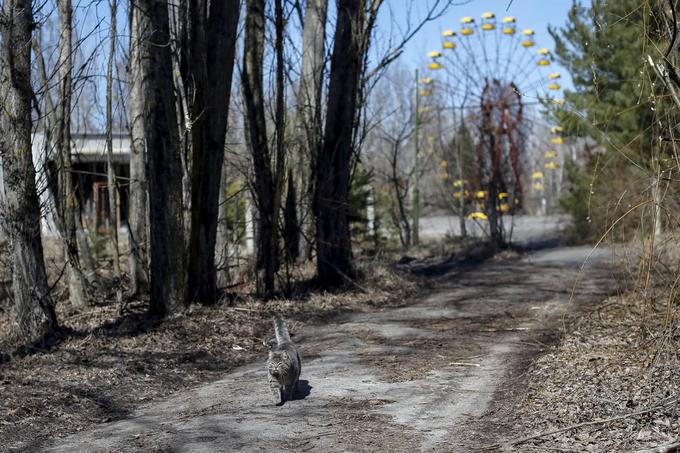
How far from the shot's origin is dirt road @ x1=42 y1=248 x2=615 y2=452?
6672 mm

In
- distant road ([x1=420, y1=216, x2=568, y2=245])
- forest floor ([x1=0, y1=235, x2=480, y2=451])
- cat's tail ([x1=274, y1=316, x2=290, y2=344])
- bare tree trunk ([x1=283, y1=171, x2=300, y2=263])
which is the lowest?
forest floor ([x1=0, y1=235, x2=480, y2=451])

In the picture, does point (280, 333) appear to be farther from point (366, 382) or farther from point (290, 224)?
point (290, 224)

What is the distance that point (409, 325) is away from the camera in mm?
12117

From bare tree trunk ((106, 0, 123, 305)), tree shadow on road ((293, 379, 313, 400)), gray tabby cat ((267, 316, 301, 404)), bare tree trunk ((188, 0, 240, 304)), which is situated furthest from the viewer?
bare tree trunk ((106, 0, 123, 305))

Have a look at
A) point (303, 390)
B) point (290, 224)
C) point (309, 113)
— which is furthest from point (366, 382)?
point (309, 113)

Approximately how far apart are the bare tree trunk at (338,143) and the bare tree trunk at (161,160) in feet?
13.1

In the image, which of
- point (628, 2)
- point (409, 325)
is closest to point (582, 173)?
point (628, 2)

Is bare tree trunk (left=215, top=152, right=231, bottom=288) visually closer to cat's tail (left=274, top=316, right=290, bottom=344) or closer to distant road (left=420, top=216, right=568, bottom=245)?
cat's tail (left=274, top=316, right=290, bottom=344)

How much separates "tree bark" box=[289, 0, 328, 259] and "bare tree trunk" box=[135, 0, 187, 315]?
3457 mm

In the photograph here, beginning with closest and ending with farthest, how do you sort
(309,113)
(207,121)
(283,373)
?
(283,373), (207,121), (309,113)

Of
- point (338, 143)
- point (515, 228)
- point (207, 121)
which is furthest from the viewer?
point (515, 228)

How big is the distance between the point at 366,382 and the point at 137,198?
6.31 meters

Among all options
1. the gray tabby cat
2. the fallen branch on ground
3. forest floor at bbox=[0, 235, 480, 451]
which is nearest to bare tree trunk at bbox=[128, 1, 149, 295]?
forest floor at bbox=[0, 235, 480, 451]

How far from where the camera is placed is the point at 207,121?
12305 millimetres
